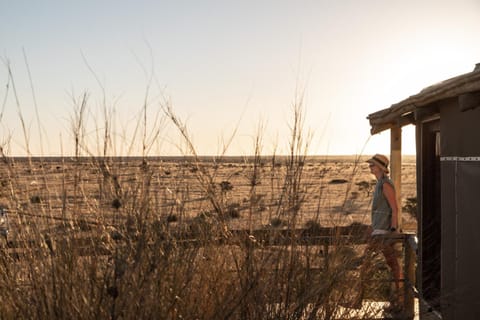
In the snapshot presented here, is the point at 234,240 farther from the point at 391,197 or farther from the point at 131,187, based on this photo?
the point at 391,197

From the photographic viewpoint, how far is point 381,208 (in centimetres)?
753

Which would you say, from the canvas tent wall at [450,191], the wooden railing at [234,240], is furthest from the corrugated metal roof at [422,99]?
the wooden railing at [234,240]

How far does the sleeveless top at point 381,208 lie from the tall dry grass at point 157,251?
315 cm

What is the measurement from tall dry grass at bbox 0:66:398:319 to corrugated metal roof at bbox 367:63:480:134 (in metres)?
1.68

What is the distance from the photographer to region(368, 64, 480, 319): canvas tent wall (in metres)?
5.54

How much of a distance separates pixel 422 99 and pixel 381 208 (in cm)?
160

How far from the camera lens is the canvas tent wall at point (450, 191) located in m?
5.54

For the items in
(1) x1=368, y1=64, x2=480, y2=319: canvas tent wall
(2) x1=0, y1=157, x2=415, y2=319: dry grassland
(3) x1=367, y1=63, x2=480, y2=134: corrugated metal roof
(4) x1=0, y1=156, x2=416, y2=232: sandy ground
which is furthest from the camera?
(1) x1=368, y1=64, x2=480, y2=319: canvas tent wall

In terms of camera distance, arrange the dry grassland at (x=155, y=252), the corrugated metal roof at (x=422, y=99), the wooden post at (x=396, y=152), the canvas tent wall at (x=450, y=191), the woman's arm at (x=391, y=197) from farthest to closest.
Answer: the wooden post at (x=396, y=152) → the woman's arm at (x=391, y=197) → the canvas tent wall at (x=450, y=191) → the corrugated metal roof at (x=422, y=99) → the dry grassland at (x=155, y=252)

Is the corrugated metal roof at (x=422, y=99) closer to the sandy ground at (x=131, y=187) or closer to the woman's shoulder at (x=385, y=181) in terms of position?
the woman's shoulder at (x=385, y=181)

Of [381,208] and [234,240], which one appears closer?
[234,240]

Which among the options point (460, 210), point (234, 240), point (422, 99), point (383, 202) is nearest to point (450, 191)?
point (460, 210)

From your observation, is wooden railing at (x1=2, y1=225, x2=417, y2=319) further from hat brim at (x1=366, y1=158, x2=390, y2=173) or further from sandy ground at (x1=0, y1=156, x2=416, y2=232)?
hat brim at (x1=366, y1=158, x2=390, y2=173)

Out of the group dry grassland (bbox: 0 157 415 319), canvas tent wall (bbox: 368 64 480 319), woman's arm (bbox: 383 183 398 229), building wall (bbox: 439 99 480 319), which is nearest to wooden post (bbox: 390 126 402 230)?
canvas tent wall (bbox: 368 64 480 319)
